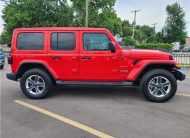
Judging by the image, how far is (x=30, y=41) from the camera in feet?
23.2

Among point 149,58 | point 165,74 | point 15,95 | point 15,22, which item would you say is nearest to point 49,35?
point 15,95

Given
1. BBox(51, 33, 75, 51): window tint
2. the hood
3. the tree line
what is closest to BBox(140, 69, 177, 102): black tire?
the hood

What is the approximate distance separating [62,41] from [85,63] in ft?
2.74

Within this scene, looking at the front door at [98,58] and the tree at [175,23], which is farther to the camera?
the tree at [175,23]

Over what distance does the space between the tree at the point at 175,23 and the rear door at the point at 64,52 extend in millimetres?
47066

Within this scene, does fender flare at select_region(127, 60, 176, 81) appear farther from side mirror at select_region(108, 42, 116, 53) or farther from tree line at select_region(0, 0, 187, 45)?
tree line at select_region(0, 0, 187, 45)

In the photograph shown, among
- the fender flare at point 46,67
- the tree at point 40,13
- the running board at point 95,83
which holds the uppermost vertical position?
the tree at point 40,13

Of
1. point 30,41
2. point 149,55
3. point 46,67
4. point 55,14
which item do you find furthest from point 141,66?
point 55,14

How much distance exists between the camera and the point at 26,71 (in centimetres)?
726

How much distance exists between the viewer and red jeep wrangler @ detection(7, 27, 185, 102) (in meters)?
6.75

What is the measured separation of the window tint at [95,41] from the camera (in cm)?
689

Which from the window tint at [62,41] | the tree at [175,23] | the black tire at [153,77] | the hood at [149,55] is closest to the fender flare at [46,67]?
the window tint at [62,41]

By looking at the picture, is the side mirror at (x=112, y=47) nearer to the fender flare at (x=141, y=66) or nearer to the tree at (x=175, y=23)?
the fender flare at (x=141, y=66)

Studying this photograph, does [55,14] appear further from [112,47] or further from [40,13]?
[112,47]
